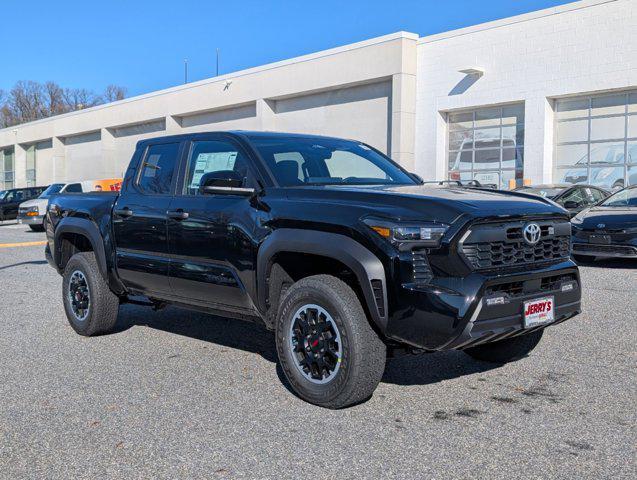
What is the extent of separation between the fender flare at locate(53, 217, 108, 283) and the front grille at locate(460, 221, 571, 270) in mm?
3727

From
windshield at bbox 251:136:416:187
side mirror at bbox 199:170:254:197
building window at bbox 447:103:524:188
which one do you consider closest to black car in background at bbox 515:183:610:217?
building window at bbox 447:103:524:188

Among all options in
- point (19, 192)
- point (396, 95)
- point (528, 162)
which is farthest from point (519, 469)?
point (19, 192)

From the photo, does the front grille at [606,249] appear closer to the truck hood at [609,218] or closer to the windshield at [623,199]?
the truck hood at [609,218]

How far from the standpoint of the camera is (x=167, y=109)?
129 feet

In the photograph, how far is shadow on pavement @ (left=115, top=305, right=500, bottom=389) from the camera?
5.57 meters

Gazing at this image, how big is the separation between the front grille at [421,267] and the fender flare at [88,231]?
3.50 m

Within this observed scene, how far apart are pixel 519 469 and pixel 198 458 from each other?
1.68m

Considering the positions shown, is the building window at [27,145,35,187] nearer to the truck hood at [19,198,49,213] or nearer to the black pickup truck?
the truck hood at [19,198,49,213]

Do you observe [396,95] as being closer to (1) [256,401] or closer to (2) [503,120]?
(2) [503,120]

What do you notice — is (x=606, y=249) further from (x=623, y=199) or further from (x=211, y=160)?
(x=211, y=160)

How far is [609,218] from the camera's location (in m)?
12.1

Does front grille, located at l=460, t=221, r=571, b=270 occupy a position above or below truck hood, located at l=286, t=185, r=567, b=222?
below

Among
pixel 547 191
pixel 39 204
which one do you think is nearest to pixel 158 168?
pixel 547 191

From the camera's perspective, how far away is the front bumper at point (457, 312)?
424 centimetres
